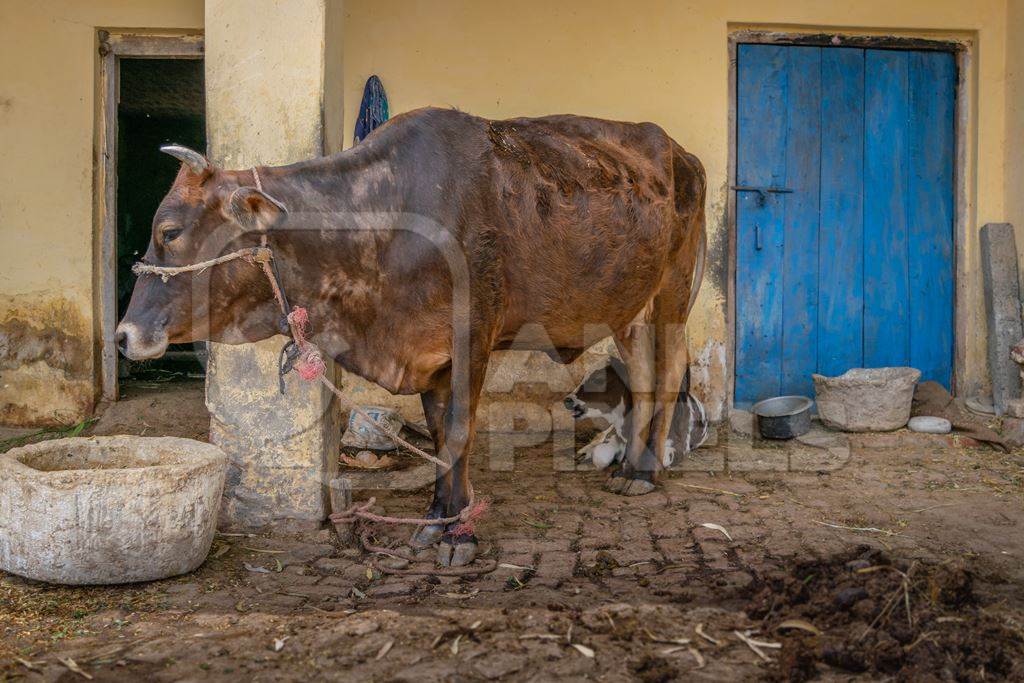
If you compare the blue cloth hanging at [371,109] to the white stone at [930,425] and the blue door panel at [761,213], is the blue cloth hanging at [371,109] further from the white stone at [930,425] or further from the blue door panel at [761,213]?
the white stone at [930,425]

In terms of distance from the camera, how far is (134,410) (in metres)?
6.17

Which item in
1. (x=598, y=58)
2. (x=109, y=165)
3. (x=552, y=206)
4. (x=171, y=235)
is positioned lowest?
(x=171, y=235)

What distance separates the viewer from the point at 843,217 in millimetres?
6570

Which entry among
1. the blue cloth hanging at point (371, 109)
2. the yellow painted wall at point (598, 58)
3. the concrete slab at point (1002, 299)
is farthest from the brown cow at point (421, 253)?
the concrete slab at point (1002, 299)

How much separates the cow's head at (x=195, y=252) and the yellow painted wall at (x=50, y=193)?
299 centimetres

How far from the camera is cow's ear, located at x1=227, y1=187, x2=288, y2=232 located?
3506 millimetres

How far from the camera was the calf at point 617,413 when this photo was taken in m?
5.46

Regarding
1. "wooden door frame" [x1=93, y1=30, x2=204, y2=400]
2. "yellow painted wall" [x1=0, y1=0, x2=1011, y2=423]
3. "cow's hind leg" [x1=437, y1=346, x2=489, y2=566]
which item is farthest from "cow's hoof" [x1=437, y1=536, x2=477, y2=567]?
"wooden door frame" [x1=93, y1=30, x2=204, y2=400]

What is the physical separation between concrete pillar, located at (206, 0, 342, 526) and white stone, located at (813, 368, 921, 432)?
3.56 metres

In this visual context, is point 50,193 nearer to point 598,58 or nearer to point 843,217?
point 598,58

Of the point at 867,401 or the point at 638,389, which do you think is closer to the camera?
the point at 638,389

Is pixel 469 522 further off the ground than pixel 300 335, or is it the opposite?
pixel 300 335

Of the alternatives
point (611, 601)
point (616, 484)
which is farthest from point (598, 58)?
point (611, 601)

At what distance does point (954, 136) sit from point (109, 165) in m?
6.00
